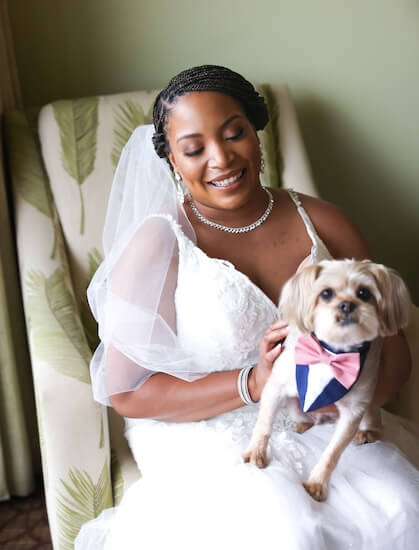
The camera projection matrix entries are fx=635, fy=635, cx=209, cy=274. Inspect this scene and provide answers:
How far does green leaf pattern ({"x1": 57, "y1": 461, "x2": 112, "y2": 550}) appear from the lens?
1.48 m

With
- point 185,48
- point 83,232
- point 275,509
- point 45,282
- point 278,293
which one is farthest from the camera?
point 185,48

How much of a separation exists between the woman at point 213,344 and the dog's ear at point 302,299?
0.14 metres

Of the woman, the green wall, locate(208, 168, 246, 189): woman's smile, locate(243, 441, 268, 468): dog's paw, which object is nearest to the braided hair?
the woman

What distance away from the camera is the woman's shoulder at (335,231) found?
1.50m

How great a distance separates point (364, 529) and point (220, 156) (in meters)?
0.76

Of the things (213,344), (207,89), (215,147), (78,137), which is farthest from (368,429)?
(78,137)

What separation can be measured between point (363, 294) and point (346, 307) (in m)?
0.05

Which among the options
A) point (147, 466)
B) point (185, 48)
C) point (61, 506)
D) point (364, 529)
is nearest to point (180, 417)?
point (147, 466)

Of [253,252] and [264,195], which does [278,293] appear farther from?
[264,195]

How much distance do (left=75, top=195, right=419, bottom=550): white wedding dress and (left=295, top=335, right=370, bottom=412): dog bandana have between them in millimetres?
202

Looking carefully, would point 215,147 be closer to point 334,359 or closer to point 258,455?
point 334,359

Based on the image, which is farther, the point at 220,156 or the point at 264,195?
the point at 264,195

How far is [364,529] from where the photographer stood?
3.84 feet

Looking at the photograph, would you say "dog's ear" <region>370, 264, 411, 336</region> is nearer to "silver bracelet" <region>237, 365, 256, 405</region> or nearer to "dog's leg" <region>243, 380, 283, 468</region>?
"dog's leg" <region>243, 380, 283, 468</region>
